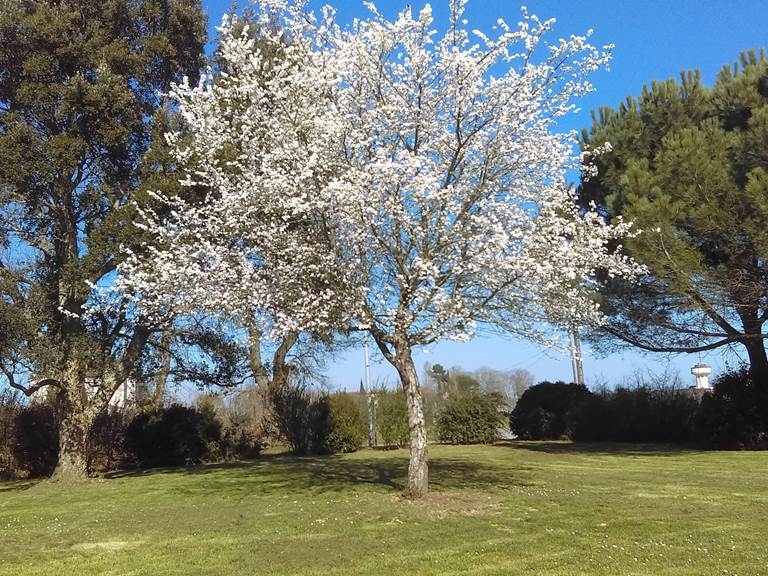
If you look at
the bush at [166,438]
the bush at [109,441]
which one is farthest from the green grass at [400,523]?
the bush at [166,438]

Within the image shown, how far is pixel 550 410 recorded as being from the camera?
72.6 ft

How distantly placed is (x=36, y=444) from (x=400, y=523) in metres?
12.7

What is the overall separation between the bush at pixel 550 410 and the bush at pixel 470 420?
130 cm

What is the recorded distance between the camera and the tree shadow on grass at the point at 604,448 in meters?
16.9

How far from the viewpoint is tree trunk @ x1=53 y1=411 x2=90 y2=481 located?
14133mm

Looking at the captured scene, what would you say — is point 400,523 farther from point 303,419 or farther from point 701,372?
→ point 701,372

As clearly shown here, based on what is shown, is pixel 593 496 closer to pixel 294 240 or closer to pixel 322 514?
pixel 322 514

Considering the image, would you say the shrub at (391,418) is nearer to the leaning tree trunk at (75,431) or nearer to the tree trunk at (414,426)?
the leaning tree trunk at (75,431)

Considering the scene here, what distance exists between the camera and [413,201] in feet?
28.3

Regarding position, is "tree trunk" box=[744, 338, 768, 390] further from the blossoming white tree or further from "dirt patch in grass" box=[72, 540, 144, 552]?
"dirt patch in grass" box=[72, 540, 144, 552]

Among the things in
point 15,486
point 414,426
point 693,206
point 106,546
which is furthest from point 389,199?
point 15,486

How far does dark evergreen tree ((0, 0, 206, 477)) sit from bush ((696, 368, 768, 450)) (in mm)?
14481

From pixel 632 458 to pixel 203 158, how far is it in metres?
12.1

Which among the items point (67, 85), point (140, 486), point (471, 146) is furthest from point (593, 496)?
point (67, 85)
